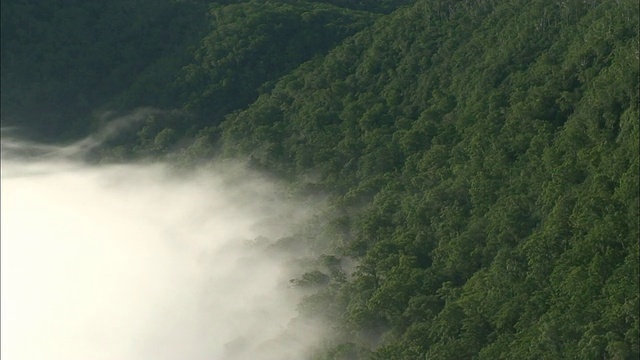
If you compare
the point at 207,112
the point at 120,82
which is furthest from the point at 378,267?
the point at 120,82

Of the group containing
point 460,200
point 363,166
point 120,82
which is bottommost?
point 460,200

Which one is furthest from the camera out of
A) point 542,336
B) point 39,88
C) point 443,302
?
point 39,88

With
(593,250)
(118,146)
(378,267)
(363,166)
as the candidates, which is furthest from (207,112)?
(593,250)

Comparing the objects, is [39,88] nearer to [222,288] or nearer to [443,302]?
[222,288]

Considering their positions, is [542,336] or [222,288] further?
[222,288]

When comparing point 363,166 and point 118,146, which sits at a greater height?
point 118,146

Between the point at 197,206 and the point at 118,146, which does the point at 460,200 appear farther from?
the point at 118,146

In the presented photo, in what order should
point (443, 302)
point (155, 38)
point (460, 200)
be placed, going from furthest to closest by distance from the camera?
point (155, 38) → point (460, 200) → point (443, 302)
